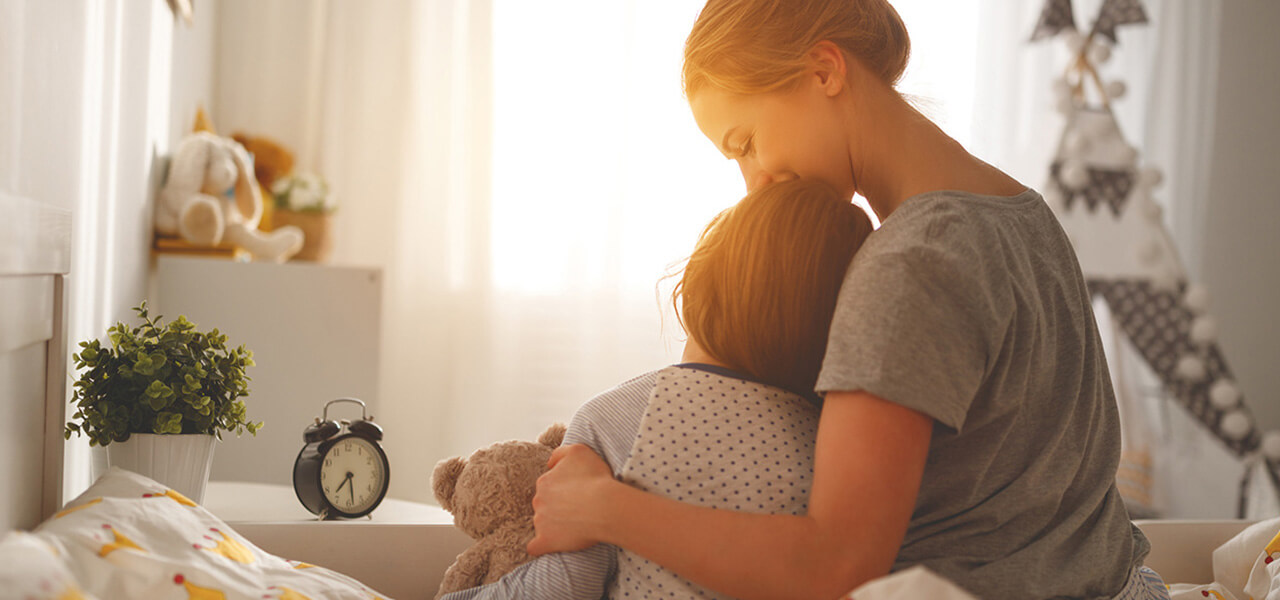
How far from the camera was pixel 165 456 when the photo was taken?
3.51 feet

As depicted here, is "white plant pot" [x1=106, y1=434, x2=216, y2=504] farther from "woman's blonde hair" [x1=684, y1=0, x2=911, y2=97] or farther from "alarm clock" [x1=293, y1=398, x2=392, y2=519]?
"woman's blonde hair" [x1=684, y1=0, x2=911, y2=97]

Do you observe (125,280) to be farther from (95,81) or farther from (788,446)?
(788,446)

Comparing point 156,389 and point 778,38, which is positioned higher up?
point 778,38

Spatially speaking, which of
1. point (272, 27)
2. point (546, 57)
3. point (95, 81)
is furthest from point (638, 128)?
point (95, 81)

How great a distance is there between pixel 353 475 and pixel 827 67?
797mm

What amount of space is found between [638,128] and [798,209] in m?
2.44

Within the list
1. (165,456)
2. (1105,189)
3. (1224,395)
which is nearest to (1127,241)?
(1105,189)

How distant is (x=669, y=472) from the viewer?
0.78 meters

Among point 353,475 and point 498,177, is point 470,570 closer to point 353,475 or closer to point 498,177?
point 353,475

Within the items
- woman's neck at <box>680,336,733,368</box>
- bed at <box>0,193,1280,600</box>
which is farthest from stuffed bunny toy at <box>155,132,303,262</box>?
woman's neck at <box>680,336,733,368</box>

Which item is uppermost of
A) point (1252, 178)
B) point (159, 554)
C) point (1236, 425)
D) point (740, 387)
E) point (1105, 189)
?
point (1252, 178)

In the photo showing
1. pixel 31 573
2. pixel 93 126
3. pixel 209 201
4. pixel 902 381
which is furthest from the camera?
pixel 209 201

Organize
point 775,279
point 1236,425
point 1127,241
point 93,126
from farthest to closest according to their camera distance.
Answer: point 1127,241 < point 1236,425 < point 93,126 < point 775,279

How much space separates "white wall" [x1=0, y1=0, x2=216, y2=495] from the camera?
0.90 meters
